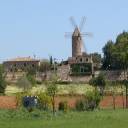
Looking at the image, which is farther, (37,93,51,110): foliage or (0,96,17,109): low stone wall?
(0,96,17,109): low stone wall

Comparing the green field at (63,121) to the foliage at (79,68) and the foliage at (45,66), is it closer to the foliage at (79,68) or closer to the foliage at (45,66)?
the foliage at (79,68)

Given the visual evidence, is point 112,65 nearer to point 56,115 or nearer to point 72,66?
point 72,66

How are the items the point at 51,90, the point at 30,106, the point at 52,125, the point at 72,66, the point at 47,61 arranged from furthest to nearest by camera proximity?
1. the point at 47,61
2. the point at 72,66
3. the point at 51,90
4. the point at 30,106
5. the point at 52,125

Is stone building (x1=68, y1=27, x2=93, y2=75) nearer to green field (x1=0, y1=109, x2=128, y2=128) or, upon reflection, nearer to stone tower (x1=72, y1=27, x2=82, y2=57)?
stone tower (x1=72, y1=27, x2=82, y2=57)

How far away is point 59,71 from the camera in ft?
471

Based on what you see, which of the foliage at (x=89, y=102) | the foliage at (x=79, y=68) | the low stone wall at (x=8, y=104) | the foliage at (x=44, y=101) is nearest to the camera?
the foliage at (x=44, y=101)

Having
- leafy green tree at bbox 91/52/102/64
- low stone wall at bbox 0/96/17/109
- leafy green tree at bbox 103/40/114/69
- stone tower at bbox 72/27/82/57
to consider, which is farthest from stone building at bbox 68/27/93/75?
low stone wall at bbox 0/96/17/109

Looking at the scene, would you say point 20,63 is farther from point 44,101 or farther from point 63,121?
point 63,121

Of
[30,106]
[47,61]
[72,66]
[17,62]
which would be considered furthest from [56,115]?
[17,62]

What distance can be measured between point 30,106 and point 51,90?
7.95 m

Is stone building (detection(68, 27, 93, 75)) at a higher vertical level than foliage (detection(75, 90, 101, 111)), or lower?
higher

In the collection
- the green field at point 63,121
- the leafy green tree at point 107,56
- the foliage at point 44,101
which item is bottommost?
the green field at point 63,121

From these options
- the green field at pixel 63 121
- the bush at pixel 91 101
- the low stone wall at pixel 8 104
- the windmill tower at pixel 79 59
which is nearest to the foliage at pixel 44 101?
the bush at pixel 91 101

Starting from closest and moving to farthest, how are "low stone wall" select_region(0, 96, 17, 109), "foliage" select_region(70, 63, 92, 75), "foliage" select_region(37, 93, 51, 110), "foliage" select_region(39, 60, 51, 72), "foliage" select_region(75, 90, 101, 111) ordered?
1. "foliage" select_region(37, 93, 51, 110)
2. "foliage" select_region(75, 90, 101, 111)
3. "low stone wall" select_region(0, 96, 17, 109)
4. "foliage" select_region(70, 63, 92, 75)
5. "foliage" select_region(39, 60, 51, 72)
